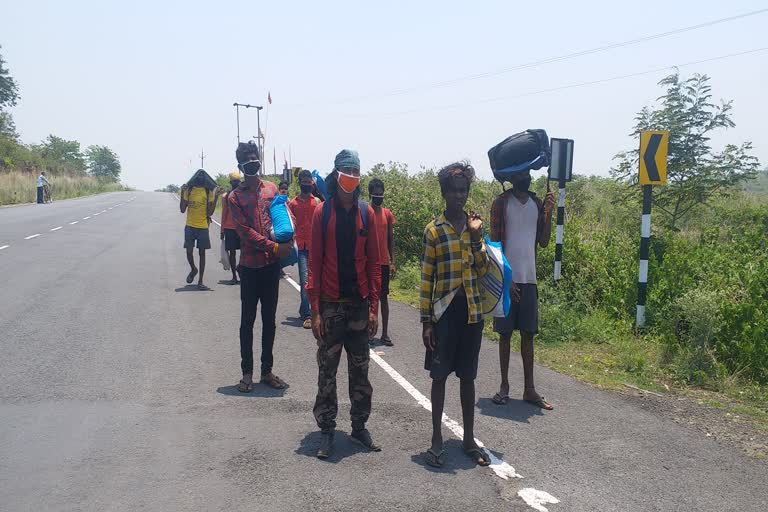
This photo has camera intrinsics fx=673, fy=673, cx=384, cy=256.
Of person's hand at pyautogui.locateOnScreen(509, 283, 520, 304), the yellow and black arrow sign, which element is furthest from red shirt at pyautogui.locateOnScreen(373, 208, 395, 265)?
the yellow and black arrow sign

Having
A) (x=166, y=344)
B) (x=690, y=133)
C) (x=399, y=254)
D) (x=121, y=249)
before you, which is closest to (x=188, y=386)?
(x=166, y=344)

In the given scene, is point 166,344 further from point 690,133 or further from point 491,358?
point 690,133

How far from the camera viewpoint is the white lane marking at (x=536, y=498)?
4.05m

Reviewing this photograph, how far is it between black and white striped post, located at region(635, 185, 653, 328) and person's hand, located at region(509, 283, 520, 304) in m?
3.24

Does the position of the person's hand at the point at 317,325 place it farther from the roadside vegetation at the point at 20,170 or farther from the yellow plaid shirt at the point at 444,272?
the roadside vegetation at the point at 20,170

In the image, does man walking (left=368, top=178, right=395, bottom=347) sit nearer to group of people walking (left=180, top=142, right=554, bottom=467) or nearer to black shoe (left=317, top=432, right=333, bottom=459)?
group of people walking (left=180, top=142, right=554, bottom=467)

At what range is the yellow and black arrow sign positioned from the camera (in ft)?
28.0

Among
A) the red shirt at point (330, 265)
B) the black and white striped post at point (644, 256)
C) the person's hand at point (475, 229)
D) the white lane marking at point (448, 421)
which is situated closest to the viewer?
the white lane marking at point (448, 421)

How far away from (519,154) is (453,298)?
1783 millimetres

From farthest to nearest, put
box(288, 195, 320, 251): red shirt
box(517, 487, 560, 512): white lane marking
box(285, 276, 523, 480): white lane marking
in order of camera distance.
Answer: box(288, 195, 320, 251): red shirt
box(285, 276, 523, 480): white lane marking
box(517, 487, 560, 512): white lane marking

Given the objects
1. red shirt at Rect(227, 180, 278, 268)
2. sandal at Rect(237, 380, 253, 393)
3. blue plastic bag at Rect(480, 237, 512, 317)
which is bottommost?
sandal at Rect(237, 380, 253, 393)

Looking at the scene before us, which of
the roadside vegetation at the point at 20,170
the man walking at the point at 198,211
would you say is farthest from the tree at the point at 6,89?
the man walking at the point at 198,211

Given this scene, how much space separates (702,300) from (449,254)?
13.4ft

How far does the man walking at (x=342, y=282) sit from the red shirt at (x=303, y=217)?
3.97 meters
